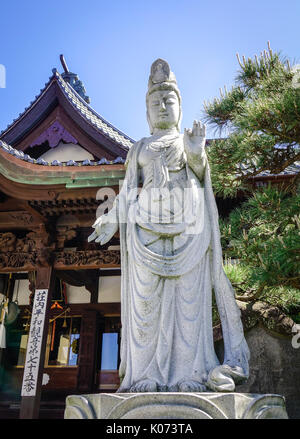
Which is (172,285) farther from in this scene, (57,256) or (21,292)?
(21,292)

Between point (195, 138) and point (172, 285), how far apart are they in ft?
4.18

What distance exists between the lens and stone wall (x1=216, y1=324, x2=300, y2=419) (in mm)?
6277

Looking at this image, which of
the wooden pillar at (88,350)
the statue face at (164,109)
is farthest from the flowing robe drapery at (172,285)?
the wooden pillar at (88,350)

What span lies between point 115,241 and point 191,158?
513 centimetres

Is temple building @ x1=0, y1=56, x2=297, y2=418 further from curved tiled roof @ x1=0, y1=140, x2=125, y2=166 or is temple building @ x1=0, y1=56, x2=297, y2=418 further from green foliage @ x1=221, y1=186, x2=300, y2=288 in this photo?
green foliage @ x1=221, y1=186, x2=300, y2=288

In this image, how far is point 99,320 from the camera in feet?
31.5

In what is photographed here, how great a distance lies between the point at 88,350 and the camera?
9.08m

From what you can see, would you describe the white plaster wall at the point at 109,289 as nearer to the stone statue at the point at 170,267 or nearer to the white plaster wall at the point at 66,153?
the white plaster wall at the point at 66,153

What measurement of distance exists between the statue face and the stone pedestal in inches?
93.8

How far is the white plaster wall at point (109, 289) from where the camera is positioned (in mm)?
9656

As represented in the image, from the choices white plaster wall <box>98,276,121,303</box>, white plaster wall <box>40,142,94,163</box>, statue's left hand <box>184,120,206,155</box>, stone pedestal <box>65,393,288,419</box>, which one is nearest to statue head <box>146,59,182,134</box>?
statue's left hand <box>184,120,206,155</box>

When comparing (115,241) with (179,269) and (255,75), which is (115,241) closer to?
(255,75)
